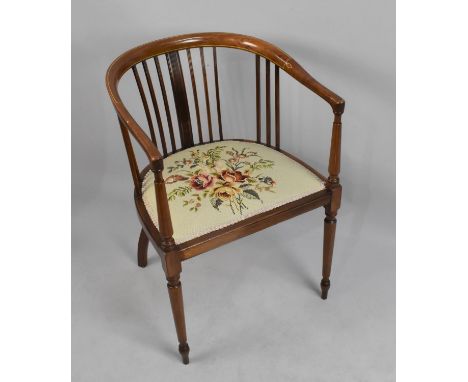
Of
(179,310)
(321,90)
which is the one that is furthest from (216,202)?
(321,90)

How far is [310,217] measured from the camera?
2.42 meters

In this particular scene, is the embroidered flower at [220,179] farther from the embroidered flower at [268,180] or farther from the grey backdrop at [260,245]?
the grey backdrop at [260,245]

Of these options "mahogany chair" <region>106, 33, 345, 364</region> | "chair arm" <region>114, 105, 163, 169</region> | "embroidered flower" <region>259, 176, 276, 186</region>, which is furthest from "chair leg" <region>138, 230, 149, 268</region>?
"chair arm" <region>114, 105, 163, 169</region>

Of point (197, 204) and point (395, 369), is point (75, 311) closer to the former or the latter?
point (197, 204)

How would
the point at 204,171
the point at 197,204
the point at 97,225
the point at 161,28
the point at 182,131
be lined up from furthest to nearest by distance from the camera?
the point at 97,225 → the point at 161,28 → the point at 182,131 → the point at 204,171 → the point at 197,204

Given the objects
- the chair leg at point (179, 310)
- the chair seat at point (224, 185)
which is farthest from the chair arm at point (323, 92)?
the chair leg at point (179, 310)

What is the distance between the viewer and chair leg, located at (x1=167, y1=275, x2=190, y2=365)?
166cm

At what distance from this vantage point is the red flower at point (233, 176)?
178cm

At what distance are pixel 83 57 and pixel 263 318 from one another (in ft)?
3.82

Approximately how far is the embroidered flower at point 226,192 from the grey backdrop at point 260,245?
0.50 meters

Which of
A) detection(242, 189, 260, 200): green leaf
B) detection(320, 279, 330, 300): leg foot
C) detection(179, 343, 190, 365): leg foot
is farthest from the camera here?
detection(320, 279, 330, 300): leg foot

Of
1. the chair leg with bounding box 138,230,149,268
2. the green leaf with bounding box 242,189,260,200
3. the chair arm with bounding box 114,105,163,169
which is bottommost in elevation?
the chair leg with bounding box 138,230,149,268

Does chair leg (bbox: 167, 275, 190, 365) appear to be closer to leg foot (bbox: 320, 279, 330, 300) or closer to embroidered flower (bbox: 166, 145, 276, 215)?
embroidered flower (bbox: 166, 145, 276, 215)

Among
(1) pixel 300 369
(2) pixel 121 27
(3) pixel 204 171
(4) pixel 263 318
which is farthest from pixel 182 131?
(1) pixel 300 369
